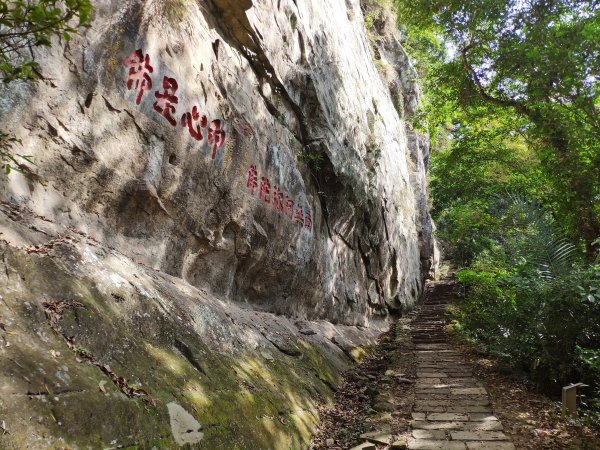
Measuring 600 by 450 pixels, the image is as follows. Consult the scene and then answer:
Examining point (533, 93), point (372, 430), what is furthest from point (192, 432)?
point (533, 93)

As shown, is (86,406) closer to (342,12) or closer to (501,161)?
(342,12)

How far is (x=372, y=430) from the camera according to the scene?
4.89 m

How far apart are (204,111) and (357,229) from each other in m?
6.81

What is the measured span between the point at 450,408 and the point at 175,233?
446 centimetres

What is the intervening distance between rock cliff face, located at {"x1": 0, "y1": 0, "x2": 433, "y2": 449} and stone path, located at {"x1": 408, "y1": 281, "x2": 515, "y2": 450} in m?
1.39

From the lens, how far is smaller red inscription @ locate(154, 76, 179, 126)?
15.9 feet

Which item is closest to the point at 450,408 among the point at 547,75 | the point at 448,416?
the point at 448,416

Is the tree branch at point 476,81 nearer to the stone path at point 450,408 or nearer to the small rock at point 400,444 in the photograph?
the stone path at point 450,408

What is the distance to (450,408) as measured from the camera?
18.4 feet

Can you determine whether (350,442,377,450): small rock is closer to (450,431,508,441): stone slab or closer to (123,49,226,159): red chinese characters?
(450,431,508,441): stone slab

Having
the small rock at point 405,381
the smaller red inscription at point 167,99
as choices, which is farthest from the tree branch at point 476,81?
the smaller red inscription at point 167,99

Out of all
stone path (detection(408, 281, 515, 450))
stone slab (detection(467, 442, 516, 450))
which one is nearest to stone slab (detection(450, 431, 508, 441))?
stone path (detection(408, 281, 515, 450))

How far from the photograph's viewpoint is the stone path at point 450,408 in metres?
4.49

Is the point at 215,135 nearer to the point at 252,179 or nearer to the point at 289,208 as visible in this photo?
the point at 252,179
